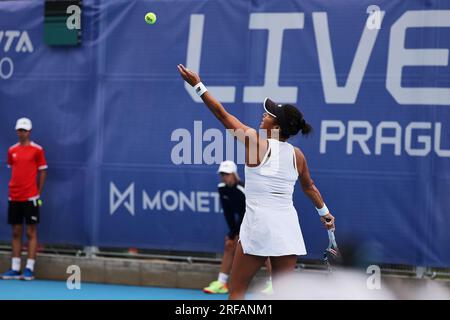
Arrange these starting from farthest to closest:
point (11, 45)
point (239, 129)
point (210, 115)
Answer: point (11, 45), point (210, 115), point (239, 129)

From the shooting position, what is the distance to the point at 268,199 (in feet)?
21.1

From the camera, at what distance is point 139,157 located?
1086 cm

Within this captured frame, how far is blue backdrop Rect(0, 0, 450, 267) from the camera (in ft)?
32.2

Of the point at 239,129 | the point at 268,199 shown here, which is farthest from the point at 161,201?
the point at 239,129

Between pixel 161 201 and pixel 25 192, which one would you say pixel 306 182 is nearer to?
pixel 161 201

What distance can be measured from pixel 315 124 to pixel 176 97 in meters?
1.78

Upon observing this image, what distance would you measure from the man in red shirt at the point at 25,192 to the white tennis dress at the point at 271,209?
5265 mm

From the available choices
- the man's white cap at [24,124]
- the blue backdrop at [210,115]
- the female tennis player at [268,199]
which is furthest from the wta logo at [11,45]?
the female tennis player at [268,199]

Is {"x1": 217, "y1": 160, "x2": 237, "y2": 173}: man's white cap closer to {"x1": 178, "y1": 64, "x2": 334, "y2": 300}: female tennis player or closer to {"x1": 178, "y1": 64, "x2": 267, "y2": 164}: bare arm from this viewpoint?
{"x1": 178, "y1": 64, "x2": 334, "y2": 300}: female tennis player

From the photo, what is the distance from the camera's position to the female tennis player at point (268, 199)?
6.34 metres

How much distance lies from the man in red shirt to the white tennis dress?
5265 millimetres

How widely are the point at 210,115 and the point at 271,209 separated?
4232 mm

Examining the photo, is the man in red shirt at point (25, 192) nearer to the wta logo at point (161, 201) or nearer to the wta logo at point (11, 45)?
the wta logo at point (11, 45)
